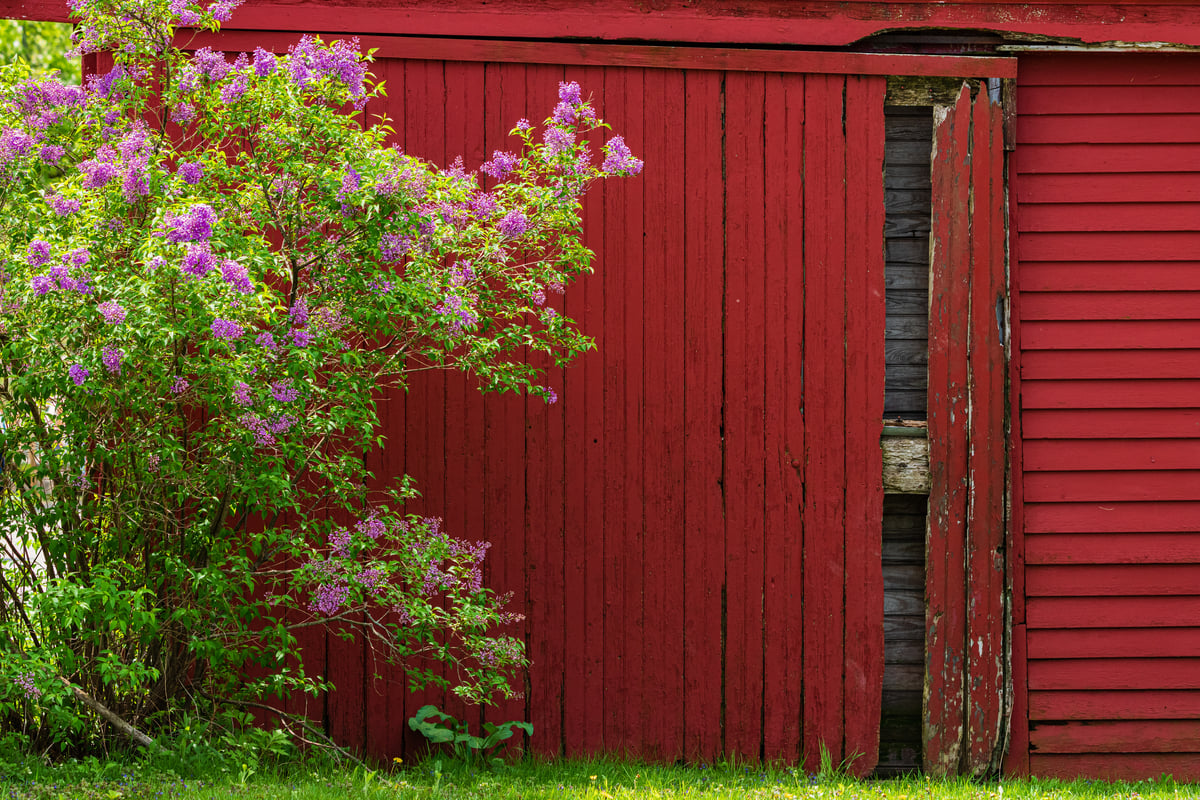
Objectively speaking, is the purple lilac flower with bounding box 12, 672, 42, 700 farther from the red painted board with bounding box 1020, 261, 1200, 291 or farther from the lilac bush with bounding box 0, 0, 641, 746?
the red painted board with bounding box 1020, 261, 1200, 291

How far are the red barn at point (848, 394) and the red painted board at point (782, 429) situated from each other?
0.01 metres

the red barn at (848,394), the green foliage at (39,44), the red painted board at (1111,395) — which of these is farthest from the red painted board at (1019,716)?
the green foliage at (39,44)

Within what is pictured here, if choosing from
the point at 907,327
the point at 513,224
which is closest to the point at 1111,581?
the point at 907,327

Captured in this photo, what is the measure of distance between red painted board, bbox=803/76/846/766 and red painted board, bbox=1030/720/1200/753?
101 cm

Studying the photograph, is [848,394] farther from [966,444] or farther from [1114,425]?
[1114,425]

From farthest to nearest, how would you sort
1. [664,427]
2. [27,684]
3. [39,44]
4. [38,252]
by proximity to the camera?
[39,44] → [664,427] → [27,684] → [38,252]

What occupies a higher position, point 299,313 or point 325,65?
point 325,65

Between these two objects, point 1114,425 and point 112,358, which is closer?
point 112,358

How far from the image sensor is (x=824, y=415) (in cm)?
454

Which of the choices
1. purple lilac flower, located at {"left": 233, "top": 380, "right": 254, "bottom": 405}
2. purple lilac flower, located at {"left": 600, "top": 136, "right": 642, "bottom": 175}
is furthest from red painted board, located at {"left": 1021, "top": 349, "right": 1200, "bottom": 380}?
purple lilac flower, located at {"left": 233, "top": 380, "right": 254, "bottom": 405}

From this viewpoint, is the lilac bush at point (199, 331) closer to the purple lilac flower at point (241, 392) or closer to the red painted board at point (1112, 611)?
the purple lilac flower at point (241, 392)

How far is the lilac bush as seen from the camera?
329 cm

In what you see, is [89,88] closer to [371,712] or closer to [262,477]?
[262,477]

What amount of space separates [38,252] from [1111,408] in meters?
4.64
